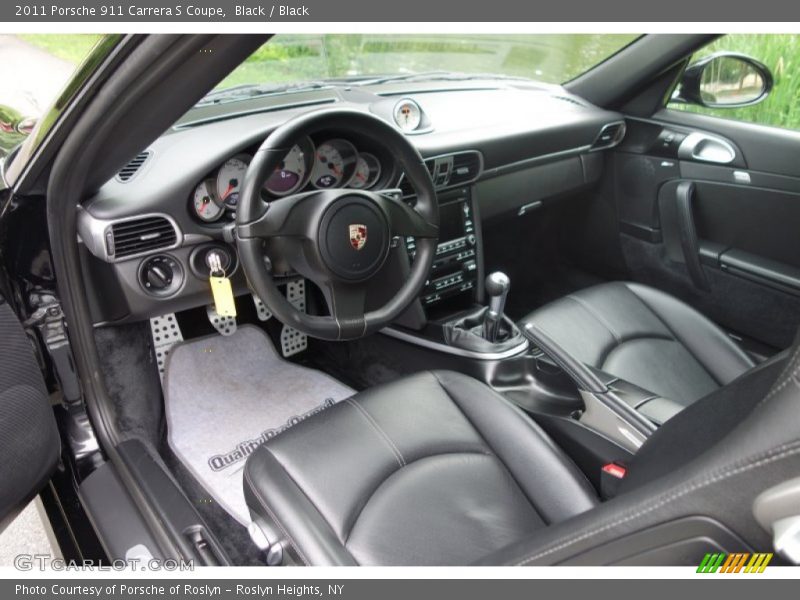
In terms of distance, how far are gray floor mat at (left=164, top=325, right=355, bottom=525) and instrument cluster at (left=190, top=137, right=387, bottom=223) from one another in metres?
0.66

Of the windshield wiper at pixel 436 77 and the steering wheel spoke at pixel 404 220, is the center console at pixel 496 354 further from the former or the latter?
the windshield wiper at pixel 436 77

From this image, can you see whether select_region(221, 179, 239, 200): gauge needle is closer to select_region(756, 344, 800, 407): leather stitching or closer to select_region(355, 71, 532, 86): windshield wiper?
select_region(355, 71, 532, 86): windshield wiper

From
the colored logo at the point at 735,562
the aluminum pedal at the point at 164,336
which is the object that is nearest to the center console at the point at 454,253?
the aluminum pedal at the point at 164,336

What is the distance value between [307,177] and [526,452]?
2.83ft

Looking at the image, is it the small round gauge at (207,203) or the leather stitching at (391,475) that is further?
the small round gauge at (207,203)

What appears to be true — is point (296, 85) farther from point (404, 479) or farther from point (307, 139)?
point (404, 479)

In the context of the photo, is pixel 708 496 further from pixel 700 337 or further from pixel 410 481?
pixel 700 337

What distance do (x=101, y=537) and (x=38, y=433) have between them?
0.27 m

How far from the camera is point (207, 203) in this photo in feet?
5.22

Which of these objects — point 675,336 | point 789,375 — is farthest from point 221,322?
point 789,375

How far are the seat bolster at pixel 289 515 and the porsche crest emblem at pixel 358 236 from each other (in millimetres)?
511

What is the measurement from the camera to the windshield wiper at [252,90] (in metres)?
1.81

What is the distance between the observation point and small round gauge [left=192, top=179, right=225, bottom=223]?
1.56 metres

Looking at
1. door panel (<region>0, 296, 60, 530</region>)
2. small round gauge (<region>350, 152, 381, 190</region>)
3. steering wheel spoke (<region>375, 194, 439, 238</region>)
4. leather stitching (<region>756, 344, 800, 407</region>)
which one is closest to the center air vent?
small round gauge (<region>350, 152, 381, 190</region>)
